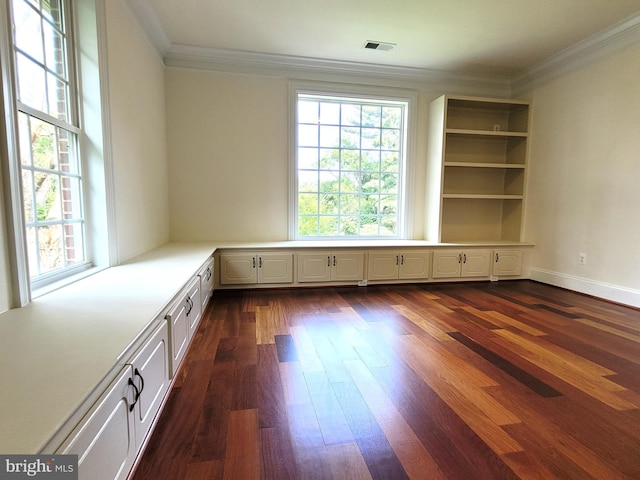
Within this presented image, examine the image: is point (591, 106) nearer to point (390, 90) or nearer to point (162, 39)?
point (390, 90)

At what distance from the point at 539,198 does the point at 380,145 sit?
2.31m

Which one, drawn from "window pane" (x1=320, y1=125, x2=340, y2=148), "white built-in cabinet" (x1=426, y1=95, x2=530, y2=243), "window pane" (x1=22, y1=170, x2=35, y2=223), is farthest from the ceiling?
"window pane" (x1=22, y1=170, x2=35, y2=223)

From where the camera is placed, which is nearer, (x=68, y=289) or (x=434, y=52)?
(x=68, y=289)

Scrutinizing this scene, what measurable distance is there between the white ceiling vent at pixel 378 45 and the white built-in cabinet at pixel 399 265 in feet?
8.04

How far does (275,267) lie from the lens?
3955 millimetres

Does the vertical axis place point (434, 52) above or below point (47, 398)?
above

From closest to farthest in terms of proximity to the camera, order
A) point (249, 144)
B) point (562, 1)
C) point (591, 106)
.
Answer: point (562, 1), point (591, 106), point (249, 144)

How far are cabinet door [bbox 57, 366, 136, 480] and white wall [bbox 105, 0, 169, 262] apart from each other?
1732mm

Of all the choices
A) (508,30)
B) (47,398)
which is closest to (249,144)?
(508,30)

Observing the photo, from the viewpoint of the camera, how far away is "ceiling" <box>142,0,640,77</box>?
9.86 ft

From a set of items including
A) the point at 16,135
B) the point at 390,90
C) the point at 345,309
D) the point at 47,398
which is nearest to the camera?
the point at 47,398

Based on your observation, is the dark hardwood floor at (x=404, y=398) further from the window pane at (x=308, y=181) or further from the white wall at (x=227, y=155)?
the window pane at (x=308, y=181)

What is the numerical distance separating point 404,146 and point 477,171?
47.3 inches

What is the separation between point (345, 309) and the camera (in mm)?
3361
